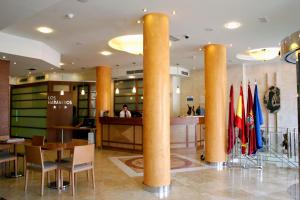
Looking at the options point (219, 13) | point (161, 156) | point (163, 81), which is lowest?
point (161, 156)

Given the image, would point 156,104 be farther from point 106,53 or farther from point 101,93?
point 101,93

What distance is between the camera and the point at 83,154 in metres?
5.25

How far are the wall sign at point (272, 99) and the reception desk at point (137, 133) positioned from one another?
321 cm

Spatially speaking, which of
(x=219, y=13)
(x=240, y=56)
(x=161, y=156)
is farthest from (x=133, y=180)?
(x=240, y=56)

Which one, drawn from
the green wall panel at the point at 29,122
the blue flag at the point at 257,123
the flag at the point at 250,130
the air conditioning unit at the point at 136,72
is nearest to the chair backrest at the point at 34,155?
the flag at the point at 250,130

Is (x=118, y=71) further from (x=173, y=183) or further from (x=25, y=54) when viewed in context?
(x=173, y=183)

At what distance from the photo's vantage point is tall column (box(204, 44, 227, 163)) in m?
7.46

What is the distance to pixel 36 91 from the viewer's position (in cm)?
1448

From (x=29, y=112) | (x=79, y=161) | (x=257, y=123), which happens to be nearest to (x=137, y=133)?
(x=257, y=123)

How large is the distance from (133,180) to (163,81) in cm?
252

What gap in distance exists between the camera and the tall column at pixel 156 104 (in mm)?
5160

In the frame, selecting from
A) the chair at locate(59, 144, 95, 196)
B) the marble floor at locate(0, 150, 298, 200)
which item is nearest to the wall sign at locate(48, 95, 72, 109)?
the marble floor at locate(0, 150, 298, 200)

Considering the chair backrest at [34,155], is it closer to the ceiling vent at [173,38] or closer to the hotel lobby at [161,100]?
the hotel lobby at [161,100]

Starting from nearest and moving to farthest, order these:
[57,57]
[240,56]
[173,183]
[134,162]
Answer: [173,183] → [134,162] → [57,57] → [240,56]
